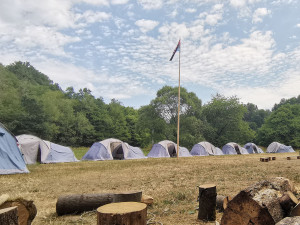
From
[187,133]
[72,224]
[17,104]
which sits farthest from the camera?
[187,133]

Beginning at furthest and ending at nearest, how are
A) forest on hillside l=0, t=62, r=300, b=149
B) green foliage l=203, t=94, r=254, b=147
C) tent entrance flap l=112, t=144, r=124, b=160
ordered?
green foliage l=203, t=94, r=254, b=147 → forest on hillside l=0, t=62, r=300, b=149 → tent entrance flap l=112, t=144, r=124, b=160

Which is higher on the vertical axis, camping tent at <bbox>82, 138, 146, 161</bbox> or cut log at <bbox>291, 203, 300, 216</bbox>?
cut log at <bbox>291, 203, 300, 216</bbox>

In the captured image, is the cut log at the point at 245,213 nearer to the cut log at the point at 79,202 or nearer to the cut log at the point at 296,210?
the cut log at the point at 296,210

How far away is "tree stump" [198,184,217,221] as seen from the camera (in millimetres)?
3688

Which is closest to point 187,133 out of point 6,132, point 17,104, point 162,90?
point 162,90

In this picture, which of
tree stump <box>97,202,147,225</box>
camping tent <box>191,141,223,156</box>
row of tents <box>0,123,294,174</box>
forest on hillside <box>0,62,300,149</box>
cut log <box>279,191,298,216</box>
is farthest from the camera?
forest on hillside <box>0,62,300,149</box>

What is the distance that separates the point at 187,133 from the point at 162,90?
8.37 meters

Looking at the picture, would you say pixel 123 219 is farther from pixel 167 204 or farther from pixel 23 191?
pixel 23 191

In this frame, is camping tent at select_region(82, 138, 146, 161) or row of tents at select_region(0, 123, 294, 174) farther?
camping tent at select_region(82, 138, 146, 161)

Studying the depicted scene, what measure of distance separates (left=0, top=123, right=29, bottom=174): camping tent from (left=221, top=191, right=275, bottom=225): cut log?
9327 millimetres

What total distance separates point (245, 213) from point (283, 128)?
171 feet

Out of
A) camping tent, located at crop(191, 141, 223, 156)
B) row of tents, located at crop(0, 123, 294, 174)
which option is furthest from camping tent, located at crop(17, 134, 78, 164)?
camping tent, located at crop(191, 141, 223, 156)

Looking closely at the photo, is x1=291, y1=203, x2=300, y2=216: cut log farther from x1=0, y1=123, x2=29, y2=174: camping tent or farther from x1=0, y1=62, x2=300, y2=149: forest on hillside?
x1=0, y1=62, x2=300, y2=149: forest on hillside

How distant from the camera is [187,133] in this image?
33750 millimetres
